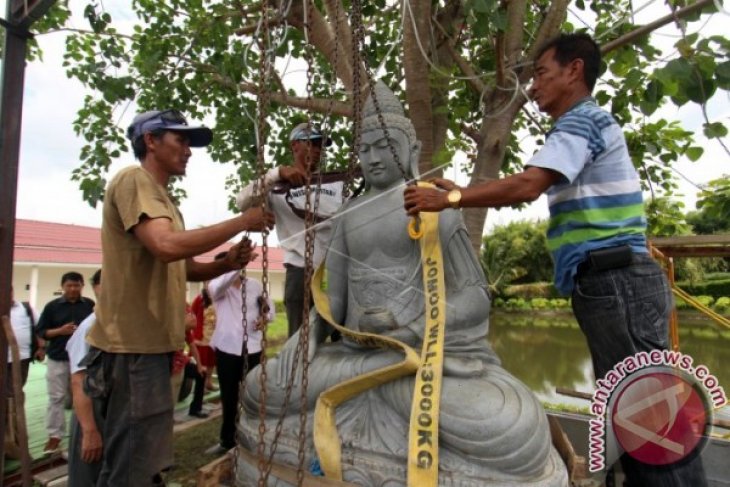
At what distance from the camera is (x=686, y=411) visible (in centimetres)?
205

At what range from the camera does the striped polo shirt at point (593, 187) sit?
2037 millimetres

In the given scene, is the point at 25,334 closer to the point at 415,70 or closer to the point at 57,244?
the point at 415,70

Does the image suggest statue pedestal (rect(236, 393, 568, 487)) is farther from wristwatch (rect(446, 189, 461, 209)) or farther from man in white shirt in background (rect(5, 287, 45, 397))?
man in white shirt in background (rect(5, 287, 45, 397))

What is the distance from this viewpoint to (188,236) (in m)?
2.04

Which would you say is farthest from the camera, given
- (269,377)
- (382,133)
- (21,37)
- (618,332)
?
(21,37)

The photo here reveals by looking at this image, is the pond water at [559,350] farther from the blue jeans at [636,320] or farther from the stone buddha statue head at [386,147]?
the stone buddha statue head at [386,147]

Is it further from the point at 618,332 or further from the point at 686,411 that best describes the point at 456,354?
the point at 686,411

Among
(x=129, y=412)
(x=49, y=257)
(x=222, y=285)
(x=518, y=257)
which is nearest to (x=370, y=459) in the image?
(x=129, y=412)

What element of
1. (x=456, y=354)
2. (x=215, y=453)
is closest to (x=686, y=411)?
(x=456, y=354)

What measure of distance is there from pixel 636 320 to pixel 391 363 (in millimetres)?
1113

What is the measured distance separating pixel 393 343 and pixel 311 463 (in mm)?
670

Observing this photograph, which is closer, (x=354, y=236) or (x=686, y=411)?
(x=686, y=411)

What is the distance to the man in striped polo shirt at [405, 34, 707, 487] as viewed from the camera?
1992mm

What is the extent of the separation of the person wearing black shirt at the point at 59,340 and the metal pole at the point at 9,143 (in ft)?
5.48
